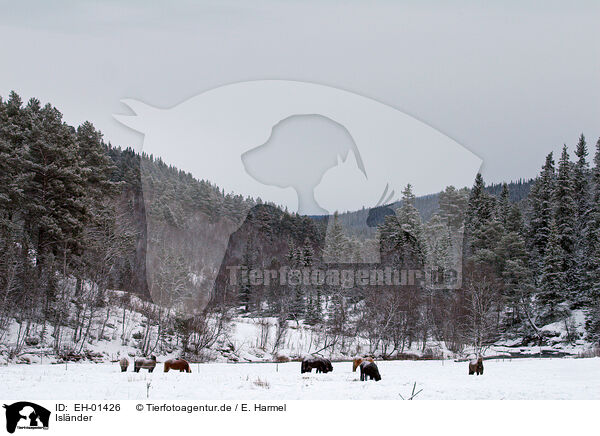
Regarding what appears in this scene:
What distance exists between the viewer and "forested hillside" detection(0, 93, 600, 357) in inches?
1271

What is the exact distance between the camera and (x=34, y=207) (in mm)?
33125

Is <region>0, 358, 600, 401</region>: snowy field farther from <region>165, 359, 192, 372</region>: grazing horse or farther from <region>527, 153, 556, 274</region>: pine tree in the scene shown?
<region>527, 153, 556, 274</region>: pine tree

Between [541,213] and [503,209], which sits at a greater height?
[503,209]

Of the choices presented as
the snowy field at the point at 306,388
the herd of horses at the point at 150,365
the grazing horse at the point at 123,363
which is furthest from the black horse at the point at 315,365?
the grazing horse at the point at 123,363

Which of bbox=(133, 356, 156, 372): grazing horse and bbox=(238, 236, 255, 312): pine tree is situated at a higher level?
bbox=(238, 236, 255, 312): pine tree

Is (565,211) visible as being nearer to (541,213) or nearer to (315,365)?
(541,213)

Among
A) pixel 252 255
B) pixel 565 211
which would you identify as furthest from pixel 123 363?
pixel 565 211

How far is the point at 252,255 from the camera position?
202ft

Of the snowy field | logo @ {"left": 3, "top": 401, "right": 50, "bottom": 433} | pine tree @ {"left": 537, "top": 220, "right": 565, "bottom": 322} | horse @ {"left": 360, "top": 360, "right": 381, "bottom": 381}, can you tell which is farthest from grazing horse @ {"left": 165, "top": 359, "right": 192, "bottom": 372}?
pine tree @ {"left": 537, "top": 220, "right": 565, "bottom": 322}

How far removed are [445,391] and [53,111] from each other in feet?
114

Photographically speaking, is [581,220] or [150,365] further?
[581,220]

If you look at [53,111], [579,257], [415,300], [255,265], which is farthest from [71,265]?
[579,257]

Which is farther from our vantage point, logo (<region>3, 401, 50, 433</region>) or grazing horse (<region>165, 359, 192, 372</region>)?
grazing horse (<region>165, 359, 192, 372</region>)

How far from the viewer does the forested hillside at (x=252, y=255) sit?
3228cm
